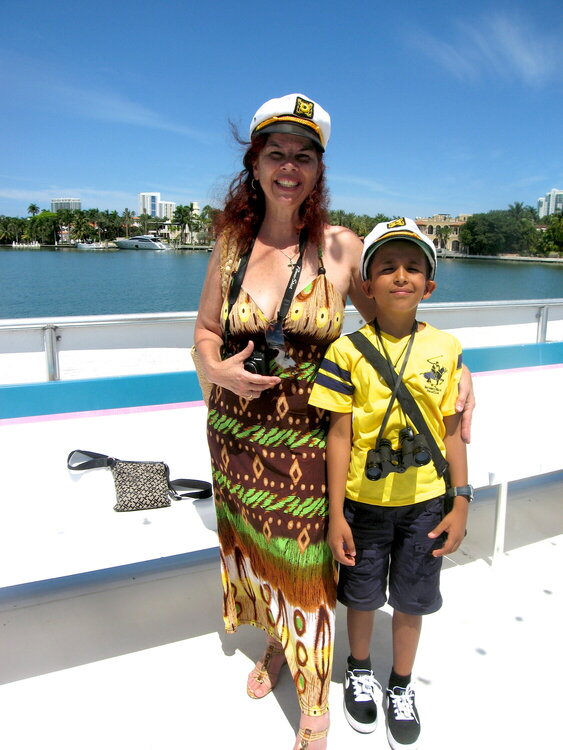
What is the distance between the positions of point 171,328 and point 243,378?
2847 millimetres

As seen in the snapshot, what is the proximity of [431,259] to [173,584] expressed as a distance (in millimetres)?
1678

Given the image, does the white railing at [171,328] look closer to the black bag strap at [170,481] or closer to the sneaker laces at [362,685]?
the black bag strap at [170,481]

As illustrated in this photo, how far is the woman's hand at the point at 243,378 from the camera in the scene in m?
1.26

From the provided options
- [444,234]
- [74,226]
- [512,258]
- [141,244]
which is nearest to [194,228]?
[141,244]

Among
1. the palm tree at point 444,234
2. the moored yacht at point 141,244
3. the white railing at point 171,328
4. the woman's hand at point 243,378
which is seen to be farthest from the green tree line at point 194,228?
the woman's hand at point 243,378

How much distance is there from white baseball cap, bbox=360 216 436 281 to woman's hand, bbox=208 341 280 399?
1.21 ft

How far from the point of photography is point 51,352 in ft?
10.7

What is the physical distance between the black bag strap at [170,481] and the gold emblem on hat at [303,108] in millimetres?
1336

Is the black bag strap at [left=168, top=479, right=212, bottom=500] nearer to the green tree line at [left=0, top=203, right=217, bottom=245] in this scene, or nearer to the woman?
the woman

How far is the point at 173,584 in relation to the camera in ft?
7.18

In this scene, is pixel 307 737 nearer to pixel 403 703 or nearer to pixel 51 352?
pixel 403 703

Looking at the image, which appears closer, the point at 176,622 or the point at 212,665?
the point at 212,665

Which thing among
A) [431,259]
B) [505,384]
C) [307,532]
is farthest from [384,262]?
[505,384]

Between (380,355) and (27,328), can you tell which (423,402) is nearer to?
(380,355)
